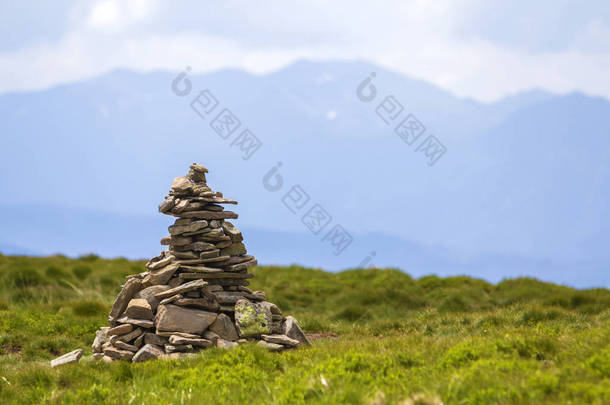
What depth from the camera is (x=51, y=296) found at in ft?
75.8

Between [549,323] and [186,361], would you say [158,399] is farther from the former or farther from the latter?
[549,323]

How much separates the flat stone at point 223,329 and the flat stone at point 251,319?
0.54ft

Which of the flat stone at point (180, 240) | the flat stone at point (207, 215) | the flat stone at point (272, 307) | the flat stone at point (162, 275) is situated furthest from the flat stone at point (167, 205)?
the flat stone at point (272, 307)

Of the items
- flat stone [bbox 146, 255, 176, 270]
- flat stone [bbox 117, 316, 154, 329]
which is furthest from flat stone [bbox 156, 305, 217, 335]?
flat stone [bbox 146, 255, 176, 270]

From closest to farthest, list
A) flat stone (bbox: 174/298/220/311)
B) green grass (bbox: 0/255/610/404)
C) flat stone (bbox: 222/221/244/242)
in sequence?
green grass (bbox: 0/255/610/404), flat stone (bbox: 174/298/220/311), flat stone (bbox: 222/221/244/242)

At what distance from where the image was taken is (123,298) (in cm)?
1371

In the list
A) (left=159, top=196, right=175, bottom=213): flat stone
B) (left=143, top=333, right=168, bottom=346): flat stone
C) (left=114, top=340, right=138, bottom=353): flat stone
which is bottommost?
(left=114, top=340, right=138, bottom=353): flat stone

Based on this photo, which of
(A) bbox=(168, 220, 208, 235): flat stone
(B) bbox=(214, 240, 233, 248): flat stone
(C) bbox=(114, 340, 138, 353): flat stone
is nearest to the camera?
(C) bbox=(114, 340, 138, 353): flat stone

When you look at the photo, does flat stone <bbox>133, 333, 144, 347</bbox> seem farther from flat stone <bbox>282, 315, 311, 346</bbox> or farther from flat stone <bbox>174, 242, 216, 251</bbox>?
flat stone <bbox>282, 315, 311, 346</bbox>

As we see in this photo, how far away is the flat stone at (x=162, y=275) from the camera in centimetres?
1341

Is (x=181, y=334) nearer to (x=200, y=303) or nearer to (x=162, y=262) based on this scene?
(x=200, y=303)

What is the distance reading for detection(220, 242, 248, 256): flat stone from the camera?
46.0 ft

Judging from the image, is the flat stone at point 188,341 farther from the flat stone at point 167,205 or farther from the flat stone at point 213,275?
the flat stone at point 167,205

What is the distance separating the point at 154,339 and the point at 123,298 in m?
1.47
